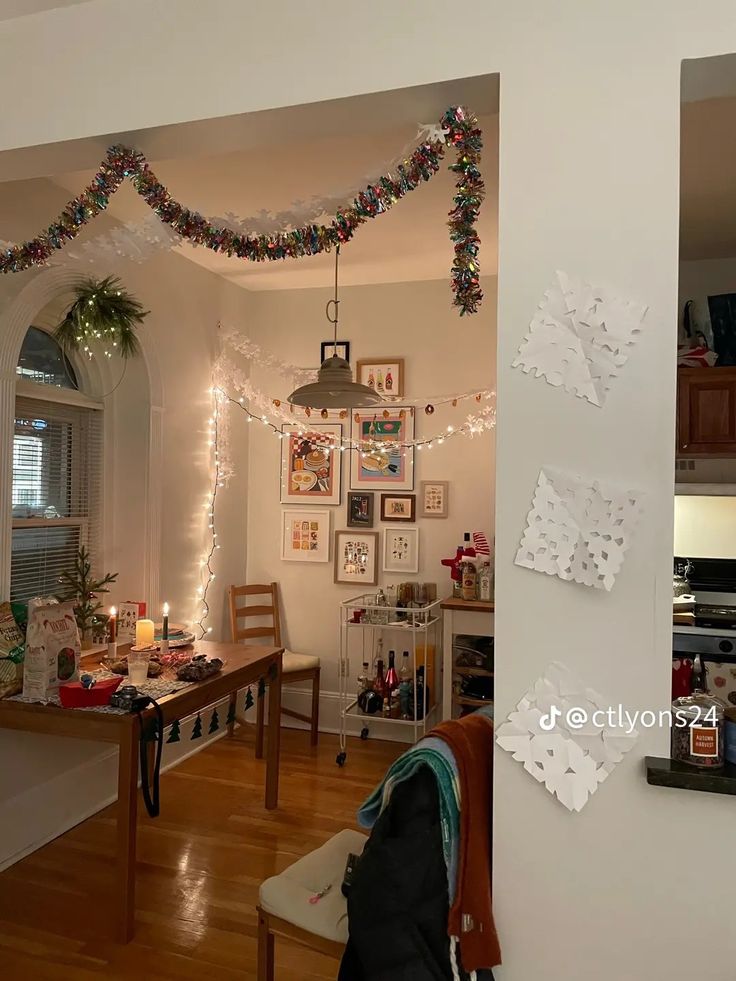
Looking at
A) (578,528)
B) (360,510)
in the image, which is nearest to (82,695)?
(578,528)

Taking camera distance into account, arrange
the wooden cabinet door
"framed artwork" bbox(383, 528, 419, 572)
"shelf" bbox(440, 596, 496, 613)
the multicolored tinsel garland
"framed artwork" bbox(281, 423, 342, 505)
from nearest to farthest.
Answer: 1. the multicolored tinsel garland
2. the wooden cabinet door
3. "shelf" bbox(440, 596, 496, 613)
4. "framed artwork" bbox(383, 528, 419, 572)
5. "framed artwork" bbox(281, 423, 342, 505)

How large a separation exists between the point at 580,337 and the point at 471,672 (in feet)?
9.14

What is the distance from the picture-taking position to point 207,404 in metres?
4.30

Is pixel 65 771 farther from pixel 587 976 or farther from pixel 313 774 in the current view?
pixel 587 976

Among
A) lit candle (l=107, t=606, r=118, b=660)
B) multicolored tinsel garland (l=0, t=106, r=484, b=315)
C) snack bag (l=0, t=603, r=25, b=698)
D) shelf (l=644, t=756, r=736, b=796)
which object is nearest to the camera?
shelf (l=644, t=756, r=736, b=796)

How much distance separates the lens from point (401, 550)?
445cm

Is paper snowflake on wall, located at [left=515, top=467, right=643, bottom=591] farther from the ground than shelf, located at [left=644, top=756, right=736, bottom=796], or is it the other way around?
paper snowflake on wall, located at [left=515, top=467, right=643, bottom=591]

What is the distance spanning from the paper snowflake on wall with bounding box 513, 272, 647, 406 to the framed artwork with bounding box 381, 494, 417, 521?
9.50 ft

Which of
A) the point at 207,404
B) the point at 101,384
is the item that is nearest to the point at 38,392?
the point at 101,384

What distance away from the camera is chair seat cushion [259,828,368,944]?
5.94 feet

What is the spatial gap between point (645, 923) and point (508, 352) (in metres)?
1.17

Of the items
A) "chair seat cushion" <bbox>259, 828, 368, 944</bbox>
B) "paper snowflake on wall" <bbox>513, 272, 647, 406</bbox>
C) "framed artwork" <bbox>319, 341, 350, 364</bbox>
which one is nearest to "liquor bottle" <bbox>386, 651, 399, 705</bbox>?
"framed artwork" <bbox>319, 341, 350, 364</bbox>

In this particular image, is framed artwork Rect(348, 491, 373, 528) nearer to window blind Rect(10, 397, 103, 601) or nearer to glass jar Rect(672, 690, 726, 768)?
window blind Rect(10, 397, 103, 601)

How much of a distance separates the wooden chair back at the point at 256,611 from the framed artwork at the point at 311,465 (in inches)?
23.1
